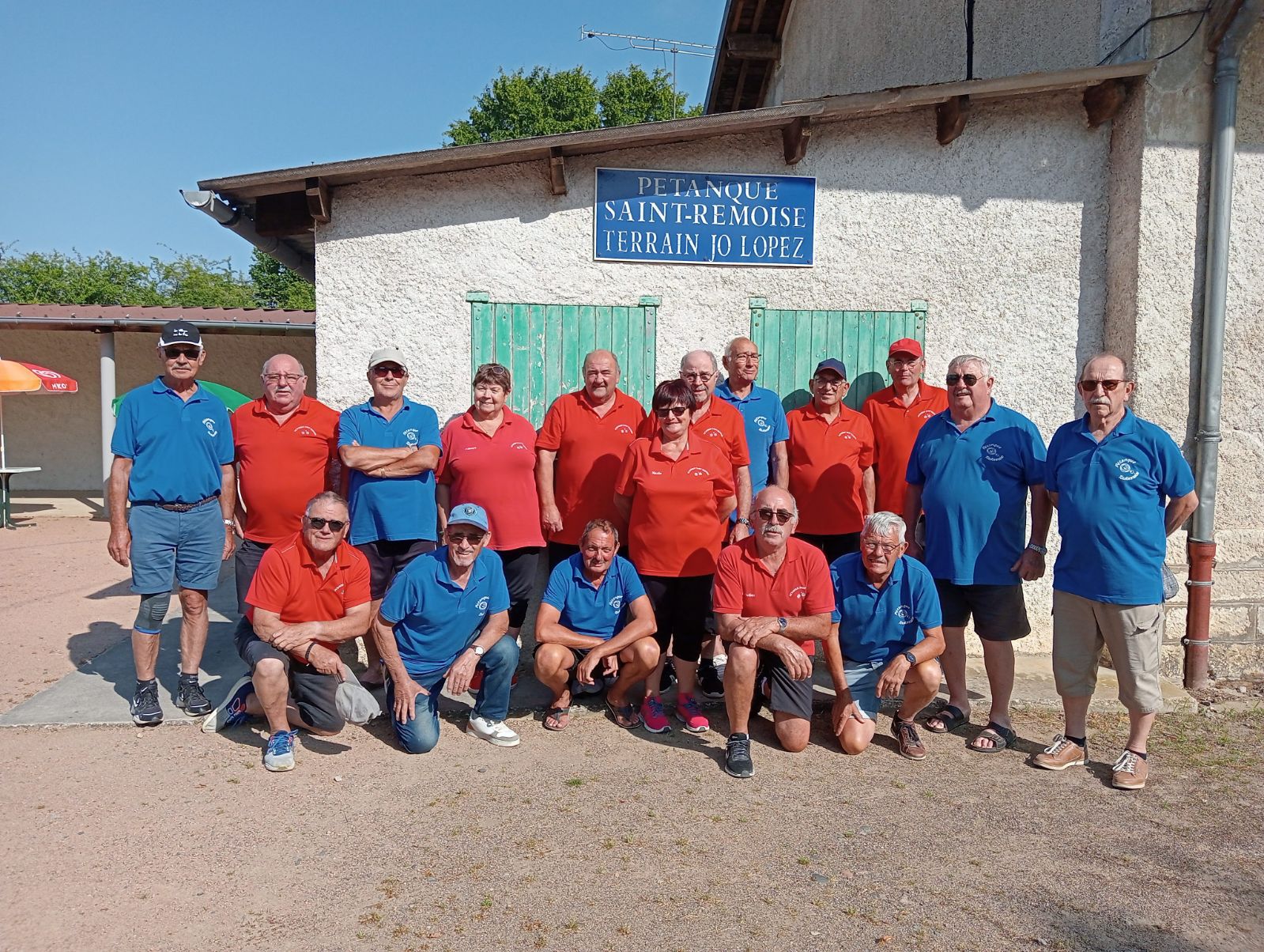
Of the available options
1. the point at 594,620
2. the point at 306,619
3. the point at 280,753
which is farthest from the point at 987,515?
the point at 280,753

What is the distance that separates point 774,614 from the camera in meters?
4.17

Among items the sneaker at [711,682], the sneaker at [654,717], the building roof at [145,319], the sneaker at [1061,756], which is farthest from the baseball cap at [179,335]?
the building roof at [145,319]

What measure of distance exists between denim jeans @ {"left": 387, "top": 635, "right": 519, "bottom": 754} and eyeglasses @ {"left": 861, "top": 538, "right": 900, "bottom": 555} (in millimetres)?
1718

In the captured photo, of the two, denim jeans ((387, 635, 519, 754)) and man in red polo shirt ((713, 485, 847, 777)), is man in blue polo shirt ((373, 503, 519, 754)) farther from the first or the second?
man in red polo shirt ((713, 485, 847, 777))

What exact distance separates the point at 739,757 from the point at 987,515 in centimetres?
163

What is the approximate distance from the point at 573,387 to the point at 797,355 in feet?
4.63

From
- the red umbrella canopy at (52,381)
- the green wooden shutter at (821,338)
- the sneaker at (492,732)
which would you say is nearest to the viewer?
the sneaker at (492,732)

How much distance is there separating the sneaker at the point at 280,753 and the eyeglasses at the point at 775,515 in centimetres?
233

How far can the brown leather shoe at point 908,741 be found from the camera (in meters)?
4.15

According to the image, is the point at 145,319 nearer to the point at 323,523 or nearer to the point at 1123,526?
the point at 323,523

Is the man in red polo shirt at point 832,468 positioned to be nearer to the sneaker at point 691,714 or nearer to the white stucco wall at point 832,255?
the white stucco wall at point 832,255

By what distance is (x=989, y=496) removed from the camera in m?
4.25

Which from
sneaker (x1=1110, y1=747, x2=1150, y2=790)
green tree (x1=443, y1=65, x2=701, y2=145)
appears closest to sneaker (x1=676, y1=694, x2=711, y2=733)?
sneaker (x1=1110, y1=747, x2=1150, y2=790)

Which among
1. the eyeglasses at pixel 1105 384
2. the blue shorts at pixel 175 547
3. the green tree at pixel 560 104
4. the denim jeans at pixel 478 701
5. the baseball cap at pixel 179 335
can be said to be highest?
the green tree at pixel 560 104
